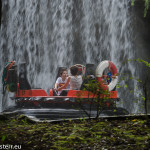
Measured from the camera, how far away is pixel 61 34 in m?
21.6

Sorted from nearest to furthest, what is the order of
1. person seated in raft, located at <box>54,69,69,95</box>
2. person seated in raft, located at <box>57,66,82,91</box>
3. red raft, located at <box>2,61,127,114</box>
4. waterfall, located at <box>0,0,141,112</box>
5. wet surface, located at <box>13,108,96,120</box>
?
1. wet surface, located at <box>13,108,96,120</box>
2. red raft, located at <box>2,61,127,114</box>
3. person seated in raft, located at <box>57,66,82,91</box>
4. person seated in raft, located at <box>54,69,69,95</box>
5. waterfall, located at <box>0,0,141,112</box>

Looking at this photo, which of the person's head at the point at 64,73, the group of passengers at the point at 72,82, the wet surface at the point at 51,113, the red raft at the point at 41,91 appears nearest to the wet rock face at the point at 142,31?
the person's head at the point at 64,73

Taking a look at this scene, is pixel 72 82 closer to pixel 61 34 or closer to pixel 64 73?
pixel 64 73

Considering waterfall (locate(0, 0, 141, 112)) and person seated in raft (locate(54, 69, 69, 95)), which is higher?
waterfall (locate(0, 0, 141, 112))

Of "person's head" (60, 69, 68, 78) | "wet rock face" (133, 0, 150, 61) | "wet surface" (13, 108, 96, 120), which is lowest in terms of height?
"wet surface" (13, 108, 96, 120)

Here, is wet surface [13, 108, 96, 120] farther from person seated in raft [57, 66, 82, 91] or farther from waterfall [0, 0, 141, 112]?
waterfall [0, 0, 141, 112]

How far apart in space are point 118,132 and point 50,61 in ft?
56.5

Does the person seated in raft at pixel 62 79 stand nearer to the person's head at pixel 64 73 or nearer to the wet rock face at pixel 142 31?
the person's head at pixel 64 73

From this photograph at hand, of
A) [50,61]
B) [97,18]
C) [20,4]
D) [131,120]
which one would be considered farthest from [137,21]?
[131,120]

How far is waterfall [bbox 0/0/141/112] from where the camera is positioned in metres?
20.7

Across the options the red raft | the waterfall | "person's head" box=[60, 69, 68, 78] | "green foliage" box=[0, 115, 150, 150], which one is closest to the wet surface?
the red raft

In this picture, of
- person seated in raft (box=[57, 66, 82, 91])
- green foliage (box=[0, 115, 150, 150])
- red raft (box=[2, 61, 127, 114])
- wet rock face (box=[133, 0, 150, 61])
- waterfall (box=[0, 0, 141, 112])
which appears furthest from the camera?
waterfall (box=[0, 0, 141, 112])

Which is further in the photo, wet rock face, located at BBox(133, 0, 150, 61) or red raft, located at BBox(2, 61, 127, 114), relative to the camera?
wet rock face, located at BBox(133, 0, 150, 61)

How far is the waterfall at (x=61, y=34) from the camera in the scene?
20.7 metres
